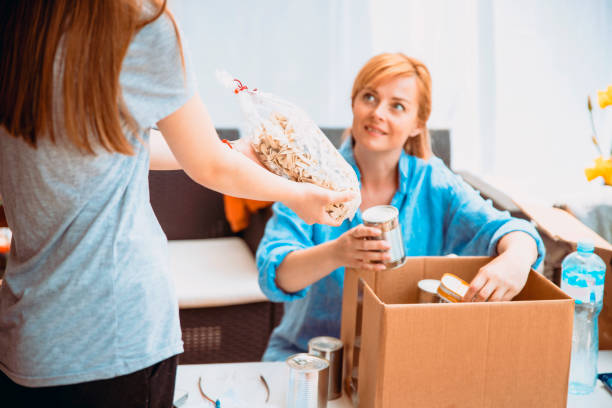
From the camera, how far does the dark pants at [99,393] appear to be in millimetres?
705

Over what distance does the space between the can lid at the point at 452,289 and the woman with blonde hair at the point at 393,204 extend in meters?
0.27

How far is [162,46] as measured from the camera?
671 millimetres

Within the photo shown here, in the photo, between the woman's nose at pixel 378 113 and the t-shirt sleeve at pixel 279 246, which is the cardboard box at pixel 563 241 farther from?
the t-shirt sleeve at pixel 279 246

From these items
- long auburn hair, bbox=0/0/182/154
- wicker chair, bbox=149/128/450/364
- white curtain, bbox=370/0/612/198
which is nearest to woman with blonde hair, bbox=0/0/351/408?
long auburn hair, bbox=0/0/182/154

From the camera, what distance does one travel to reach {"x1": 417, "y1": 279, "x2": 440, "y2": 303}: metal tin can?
1.07 m

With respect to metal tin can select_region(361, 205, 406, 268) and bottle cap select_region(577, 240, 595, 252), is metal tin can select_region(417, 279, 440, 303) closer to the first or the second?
metal tin can select_region(361, 205, 406, 268)

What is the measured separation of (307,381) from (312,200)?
27cm

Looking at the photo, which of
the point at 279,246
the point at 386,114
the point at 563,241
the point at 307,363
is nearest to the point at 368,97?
the point at 386,114

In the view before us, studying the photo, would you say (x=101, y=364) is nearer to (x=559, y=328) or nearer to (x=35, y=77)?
(x=35, y=77)

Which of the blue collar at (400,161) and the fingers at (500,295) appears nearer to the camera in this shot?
the fingers at (500,295)

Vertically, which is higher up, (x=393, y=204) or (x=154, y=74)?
(x=154, y=74)

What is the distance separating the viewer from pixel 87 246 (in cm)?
68

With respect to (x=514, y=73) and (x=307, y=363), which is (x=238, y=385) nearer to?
(x=307, y=363)

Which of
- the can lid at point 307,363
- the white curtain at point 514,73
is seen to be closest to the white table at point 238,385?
the can lid at point 307,363
